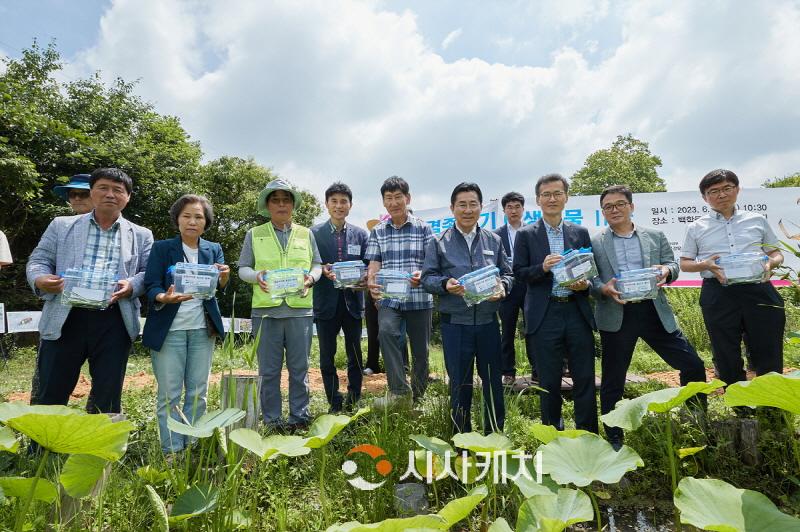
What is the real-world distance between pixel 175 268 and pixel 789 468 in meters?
3.72

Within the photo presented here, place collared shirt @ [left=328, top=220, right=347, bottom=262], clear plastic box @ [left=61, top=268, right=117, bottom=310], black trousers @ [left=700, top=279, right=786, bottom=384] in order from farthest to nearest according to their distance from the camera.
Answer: collared shirt @ [left=328, top=220, right=347, bottom=262], black trousers @ [left=700, top=279, right=786, bottom=384], clear plastic box @ [left=61, top=268, right=117, bottom=310]

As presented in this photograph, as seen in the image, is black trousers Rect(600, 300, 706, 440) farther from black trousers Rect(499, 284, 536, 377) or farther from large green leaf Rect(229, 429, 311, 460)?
large green leaf Rect(229, 429, 311, 460)

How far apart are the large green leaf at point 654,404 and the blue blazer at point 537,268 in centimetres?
130

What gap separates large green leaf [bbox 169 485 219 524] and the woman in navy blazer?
4.16ft

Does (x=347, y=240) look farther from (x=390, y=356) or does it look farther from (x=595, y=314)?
(x=595, y=314)

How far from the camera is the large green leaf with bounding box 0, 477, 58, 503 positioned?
4.70 feet

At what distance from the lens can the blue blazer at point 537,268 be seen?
117 inches

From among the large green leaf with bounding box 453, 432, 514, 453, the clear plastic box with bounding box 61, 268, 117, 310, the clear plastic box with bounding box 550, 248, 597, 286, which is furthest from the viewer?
the clear plastic box with bounding box 550, 248, 597, 286

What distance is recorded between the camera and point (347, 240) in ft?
13.7

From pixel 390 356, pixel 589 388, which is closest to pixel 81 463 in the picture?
pixel 390 356

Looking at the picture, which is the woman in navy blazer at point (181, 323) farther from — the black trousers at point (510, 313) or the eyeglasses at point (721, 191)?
the eyeglasses at point (721, 191)

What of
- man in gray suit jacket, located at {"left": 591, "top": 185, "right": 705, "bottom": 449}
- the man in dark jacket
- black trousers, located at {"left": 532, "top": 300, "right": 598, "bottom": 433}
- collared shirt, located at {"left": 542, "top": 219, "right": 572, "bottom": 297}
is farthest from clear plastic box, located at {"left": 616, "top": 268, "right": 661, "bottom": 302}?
the man in dark jacket

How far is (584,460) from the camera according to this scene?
1.55m

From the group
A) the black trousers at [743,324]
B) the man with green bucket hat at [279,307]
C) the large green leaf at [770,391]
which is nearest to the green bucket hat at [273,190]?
the man with green bucket hat at [279,307]
